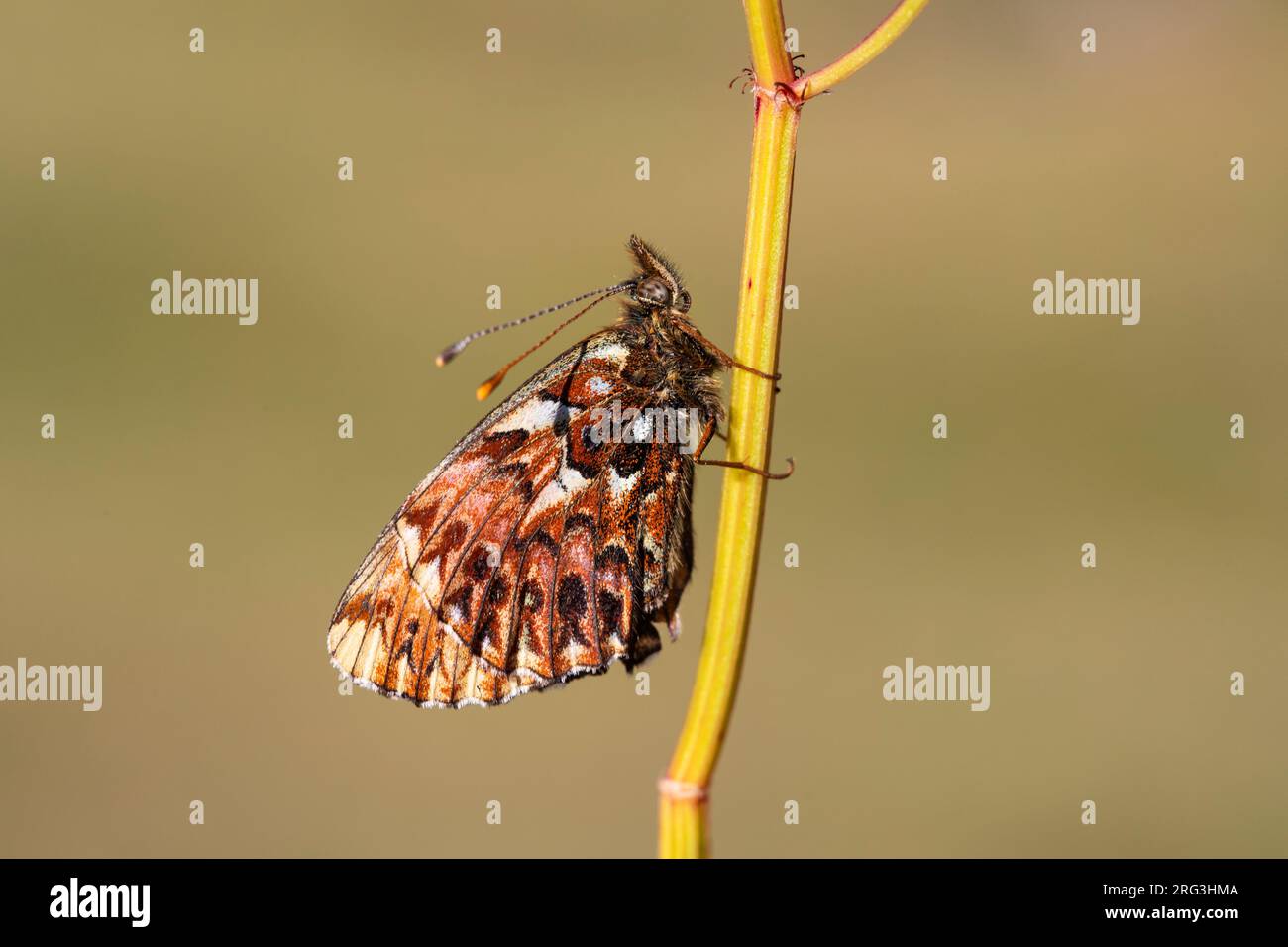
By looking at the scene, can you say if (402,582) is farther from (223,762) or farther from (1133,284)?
(1133,284)

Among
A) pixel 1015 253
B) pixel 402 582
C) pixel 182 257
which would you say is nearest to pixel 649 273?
pixel 402 582

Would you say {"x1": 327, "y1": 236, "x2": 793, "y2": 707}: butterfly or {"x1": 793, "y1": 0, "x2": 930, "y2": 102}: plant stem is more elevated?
{"x1": 793, "y1": 0, "x2": 930, "y2": 102}: plant stem

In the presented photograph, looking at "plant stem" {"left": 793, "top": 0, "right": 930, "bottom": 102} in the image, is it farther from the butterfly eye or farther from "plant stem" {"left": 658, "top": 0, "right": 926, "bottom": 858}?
the butterfly eye

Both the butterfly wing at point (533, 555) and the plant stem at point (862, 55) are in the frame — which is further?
the butterfly wing at point (533, 555)

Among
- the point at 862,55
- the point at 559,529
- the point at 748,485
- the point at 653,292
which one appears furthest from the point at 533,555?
the point at 862,55

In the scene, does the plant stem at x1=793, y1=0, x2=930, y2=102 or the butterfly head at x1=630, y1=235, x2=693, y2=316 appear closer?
the plant stem at x1=793, y1=0, x2=930, y2=102

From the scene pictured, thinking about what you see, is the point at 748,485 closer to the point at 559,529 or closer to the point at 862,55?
the point at 862,55

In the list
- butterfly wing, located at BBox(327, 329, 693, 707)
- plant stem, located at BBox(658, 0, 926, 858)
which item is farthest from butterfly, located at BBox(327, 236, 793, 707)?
plant stem, located at BBox(658, 0, 926, 858)

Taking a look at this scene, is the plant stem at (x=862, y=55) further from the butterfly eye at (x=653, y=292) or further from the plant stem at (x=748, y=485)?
the butterfly eye at (x=653, y=292)

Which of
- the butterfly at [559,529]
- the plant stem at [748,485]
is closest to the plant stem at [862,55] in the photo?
the plant stem at [748,485]
